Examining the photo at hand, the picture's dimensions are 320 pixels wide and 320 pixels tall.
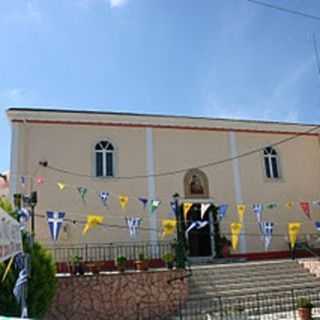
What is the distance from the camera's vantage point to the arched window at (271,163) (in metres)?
15.9

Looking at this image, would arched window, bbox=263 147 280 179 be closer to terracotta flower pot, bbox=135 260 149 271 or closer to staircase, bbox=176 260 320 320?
staircase, bbox=176 260 320 320

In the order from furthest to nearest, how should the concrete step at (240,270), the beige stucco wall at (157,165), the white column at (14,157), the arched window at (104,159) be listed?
the arched window at (104,159) → the beige stucco wall at (157,165) → the white column at (14,157) → the concrete step at (240,270)

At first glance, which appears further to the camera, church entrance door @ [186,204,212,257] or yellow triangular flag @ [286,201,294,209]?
yellow triangular flag @ [286,201,294,209]

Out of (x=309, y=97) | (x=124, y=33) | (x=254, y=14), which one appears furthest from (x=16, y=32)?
(x=309, y=97)

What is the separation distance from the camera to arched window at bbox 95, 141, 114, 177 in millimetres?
14111

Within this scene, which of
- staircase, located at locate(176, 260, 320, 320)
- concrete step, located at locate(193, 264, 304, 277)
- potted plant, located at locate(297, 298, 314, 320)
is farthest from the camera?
concrete step, located at locate(193, 264, 304, 277)

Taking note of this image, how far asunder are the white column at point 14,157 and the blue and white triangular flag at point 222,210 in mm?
6520

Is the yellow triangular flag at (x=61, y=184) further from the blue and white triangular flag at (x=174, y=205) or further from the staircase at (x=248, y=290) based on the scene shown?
the staircase at (x=248, y=290)

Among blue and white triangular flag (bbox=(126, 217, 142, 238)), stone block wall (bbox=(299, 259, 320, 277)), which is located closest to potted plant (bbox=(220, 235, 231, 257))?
stone block wall (bbox=(299, 259, 320, 277))

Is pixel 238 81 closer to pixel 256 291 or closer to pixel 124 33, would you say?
pixel 124 33

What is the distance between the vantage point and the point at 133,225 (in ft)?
41.1

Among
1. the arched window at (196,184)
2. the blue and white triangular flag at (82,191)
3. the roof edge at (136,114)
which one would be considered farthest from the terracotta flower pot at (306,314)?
the roof edge at (136,114)

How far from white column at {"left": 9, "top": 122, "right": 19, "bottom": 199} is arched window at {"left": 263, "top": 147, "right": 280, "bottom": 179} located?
29.2 ft

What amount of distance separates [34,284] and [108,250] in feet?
17.4
